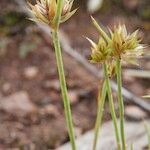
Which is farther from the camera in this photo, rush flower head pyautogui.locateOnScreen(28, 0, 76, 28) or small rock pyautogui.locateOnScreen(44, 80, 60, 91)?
small rock pyautogui.locateOnScreen(44, 80, 60, 91)

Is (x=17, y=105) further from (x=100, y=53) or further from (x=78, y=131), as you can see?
(x=100, y=53)

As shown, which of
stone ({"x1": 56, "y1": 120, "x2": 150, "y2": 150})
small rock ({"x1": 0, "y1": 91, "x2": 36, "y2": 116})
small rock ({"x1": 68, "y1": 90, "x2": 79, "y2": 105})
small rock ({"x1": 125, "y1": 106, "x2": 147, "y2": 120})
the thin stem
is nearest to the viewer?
the thin stem

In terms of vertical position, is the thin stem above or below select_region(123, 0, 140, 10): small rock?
below

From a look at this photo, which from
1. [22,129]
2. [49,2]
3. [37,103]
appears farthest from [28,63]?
[49,2]

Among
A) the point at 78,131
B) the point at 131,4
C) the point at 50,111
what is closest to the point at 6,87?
the point at 50,111

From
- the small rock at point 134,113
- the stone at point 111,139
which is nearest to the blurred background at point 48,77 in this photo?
the small rock at point 134,113

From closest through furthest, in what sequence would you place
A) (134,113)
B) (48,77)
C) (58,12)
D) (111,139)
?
(58,12)
(111,139)
(134,113)
(48,77)

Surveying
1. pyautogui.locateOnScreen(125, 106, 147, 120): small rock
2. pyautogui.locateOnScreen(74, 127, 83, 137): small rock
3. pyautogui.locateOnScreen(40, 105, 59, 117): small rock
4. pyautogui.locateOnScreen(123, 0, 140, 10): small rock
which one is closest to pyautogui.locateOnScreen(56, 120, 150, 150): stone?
pyautogui.locateOnScreen(125, 106, 147, 120): small rock

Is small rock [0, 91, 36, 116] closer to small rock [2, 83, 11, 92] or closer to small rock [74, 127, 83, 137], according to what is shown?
small rock [2, 83, 11, 92]
